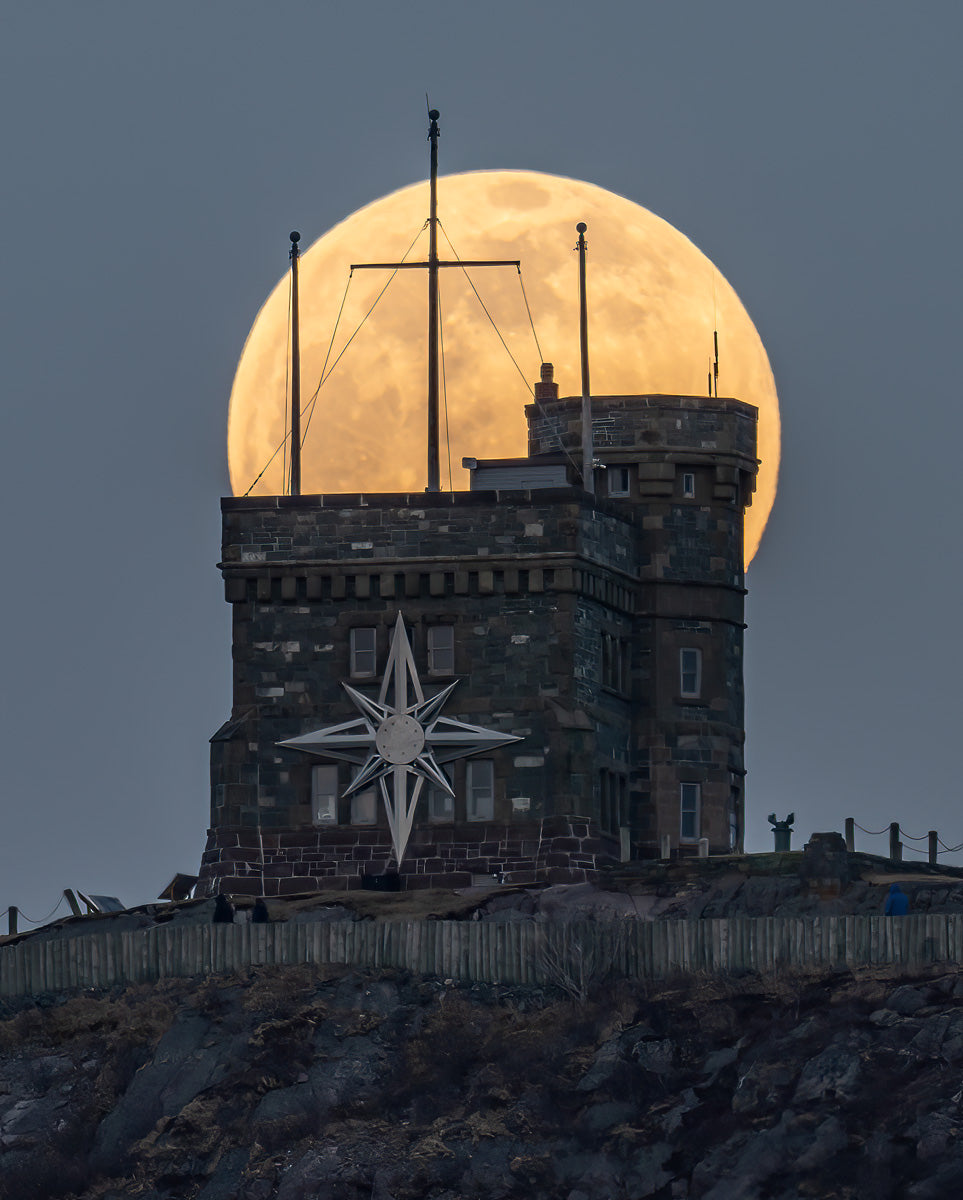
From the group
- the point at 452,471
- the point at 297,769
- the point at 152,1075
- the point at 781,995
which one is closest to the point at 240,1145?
the point at 152,1075

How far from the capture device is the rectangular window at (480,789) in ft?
330

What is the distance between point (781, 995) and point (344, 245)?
28905 millimetres

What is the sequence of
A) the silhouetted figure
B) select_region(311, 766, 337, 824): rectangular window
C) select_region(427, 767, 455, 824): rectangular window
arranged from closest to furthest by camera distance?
the silhouetted figure < select_region(427, 767, 455, 824): rectangular window < select_region(311, 766, 337, 824): rectangular window

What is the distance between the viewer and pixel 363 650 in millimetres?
102062

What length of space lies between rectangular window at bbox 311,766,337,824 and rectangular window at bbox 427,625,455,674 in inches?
133

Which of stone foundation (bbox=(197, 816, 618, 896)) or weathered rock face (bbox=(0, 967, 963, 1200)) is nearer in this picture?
weathered rock face (bbox=(0, 967, 963, 1200))

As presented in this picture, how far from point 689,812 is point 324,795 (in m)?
9.09

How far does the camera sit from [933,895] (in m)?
91.1

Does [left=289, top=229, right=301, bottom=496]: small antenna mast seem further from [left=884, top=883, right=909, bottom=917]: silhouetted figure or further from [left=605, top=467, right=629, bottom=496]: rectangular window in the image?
[left=884, top=883, right=909, bottom=917]: silhouetted figure

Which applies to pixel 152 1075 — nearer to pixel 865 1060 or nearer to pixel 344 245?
pixel 865 1060

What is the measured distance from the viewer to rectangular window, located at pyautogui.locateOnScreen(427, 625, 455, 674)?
10138cm

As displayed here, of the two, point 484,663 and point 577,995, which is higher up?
point 484,663

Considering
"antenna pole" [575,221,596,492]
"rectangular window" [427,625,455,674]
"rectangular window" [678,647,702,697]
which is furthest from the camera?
"rectangular window" [678,647,702,697]

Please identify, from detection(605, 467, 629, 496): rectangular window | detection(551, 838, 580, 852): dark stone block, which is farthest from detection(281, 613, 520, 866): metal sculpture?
detection(605, 467, 629, 496): rectangular window
